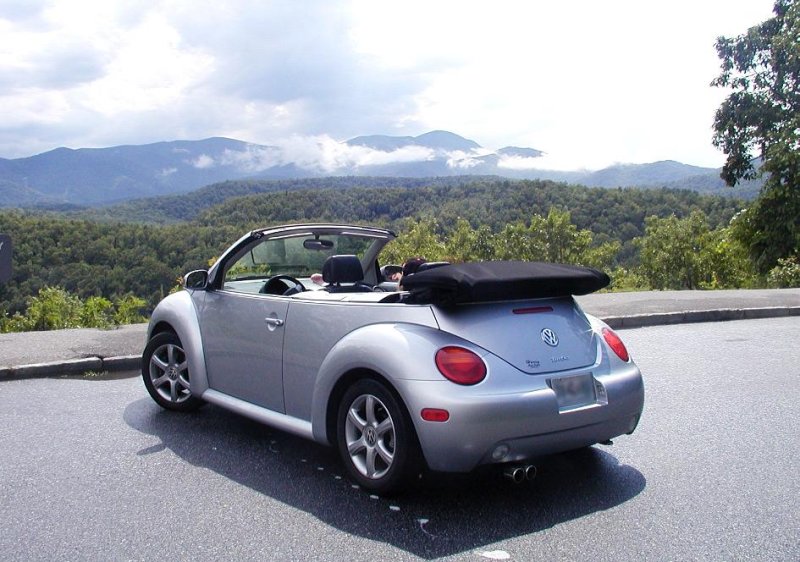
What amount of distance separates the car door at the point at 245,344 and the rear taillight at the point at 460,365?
1369 millimetres

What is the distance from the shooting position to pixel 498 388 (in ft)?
12.6

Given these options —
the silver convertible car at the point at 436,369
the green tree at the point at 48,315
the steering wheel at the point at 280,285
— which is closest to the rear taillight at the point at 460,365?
the silver convertible car at the point at 436,369

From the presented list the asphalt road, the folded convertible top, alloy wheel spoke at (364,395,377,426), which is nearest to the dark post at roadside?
the asphalt road

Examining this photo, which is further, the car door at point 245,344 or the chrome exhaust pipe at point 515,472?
the car door at point 245,344

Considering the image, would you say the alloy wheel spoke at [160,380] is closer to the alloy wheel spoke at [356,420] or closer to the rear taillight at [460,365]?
the alloy wheel spoke at [356,420]

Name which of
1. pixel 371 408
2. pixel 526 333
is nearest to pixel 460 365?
pixel 526 333

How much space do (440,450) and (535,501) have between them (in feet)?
2.43

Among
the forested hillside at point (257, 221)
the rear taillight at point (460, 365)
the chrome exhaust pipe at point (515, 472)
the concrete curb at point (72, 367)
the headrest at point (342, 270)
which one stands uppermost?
the headrest at point (342, 270)

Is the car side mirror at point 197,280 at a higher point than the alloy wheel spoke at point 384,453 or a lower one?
higher

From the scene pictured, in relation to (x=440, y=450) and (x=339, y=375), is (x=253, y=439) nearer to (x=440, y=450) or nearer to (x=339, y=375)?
(x=339, y=375)

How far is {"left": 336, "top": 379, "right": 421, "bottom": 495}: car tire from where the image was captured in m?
3.93

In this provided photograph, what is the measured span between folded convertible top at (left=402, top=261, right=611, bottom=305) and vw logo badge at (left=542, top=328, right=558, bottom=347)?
0.22 meters

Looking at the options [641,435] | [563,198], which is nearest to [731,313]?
[641,435]

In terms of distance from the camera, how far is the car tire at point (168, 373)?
19.7ft
